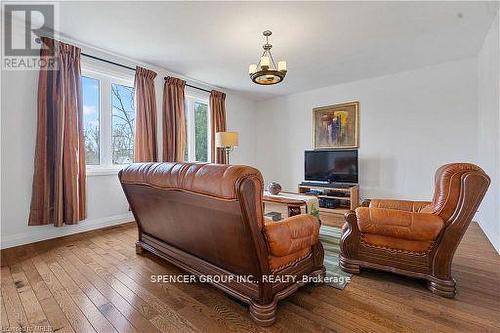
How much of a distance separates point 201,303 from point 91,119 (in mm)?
3152

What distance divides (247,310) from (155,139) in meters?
3.17

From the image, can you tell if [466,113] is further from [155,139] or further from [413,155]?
[155,139]

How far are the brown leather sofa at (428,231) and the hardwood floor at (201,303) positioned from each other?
0.15m

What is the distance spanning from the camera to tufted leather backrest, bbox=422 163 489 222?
1742mm

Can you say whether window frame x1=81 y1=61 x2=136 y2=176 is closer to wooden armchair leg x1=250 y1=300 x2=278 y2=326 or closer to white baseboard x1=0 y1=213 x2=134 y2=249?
white baseboard x1=0 y1=213 x2=134 y2=249

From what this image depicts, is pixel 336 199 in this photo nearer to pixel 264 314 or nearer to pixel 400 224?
pixel 400 224

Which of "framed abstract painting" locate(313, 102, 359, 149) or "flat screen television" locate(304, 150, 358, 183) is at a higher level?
"framed abstract painting" locate(313, 102, 359, 149)

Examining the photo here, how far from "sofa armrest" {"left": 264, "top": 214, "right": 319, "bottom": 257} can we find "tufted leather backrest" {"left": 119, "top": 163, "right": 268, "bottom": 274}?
73mm

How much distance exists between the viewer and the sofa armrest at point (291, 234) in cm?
149

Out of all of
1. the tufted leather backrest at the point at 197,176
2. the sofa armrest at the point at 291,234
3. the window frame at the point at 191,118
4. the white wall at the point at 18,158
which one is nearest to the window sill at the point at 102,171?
the white wall at the point at 18,158

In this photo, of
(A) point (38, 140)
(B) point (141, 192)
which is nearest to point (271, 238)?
(B) point (141, 192)

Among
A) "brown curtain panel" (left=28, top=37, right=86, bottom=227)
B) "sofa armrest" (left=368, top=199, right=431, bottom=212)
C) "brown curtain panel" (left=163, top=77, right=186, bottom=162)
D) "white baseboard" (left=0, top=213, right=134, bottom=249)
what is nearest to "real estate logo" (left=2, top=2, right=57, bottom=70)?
"brown curtain panel" (left=28, top=37, right=86, bottom=227)

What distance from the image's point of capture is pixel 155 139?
4.03m

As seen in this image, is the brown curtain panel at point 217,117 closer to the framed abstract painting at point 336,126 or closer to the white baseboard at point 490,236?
the framed abstract painting at point 336,126
